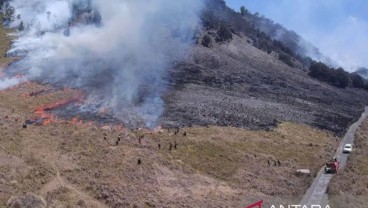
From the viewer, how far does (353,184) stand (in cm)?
5484

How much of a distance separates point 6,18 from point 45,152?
3979 inches

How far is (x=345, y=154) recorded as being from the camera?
234 feet

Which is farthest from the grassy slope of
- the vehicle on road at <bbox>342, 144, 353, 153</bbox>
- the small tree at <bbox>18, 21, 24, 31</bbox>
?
the small tree at <bbox>18, 21, 24, 31</bbox>

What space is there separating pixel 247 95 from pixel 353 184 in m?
45.8

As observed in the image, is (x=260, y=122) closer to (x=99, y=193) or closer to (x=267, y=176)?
(x=267, y=176)

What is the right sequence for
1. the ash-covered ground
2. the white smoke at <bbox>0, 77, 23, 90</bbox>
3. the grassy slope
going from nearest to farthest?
1. the grassy slope
2. the ash-covered ground
3. the white smoke at <bbox>0, 77, 23, 90</bbox>

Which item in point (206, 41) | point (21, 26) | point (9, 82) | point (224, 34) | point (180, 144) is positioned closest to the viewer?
point (180, 144)

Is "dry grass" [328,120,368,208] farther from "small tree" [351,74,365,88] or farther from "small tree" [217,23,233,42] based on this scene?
"small tree" [351,74,365,88]

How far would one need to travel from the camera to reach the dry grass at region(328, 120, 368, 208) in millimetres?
49763

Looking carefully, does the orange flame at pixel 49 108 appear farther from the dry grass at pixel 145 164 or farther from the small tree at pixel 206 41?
the small tree at pixel 206 41

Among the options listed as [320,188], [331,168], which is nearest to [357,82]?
[331,168]

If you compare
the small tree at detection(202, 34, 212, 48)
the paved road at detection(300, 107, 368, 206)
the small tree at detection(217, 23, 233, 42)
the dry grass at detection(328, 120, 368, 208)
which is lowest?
the paved road at detection(300, 107, 368, 206)

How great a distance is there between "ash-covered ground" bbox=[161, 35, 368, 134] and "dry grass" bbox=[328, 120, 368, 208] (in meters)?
18.6

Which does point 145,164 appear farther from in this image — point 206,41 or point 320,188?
point 206,41
